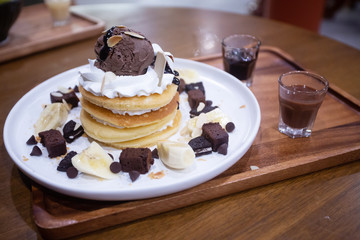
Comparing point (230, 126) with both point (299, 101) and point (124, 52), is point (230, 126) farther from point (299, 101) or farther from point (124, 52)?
point (124, 52)

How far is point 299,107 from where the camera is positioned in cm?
186

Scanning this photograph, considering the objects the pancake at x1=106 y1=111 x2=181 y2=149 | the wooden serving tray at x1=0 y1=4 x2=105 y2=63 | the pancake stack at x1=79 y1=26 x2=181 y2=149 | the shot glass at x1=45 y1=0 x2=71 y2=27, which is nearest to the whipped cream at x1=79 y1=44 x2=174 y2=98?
the pancake stack at x1=79 y1=26 x2=181 y2=149

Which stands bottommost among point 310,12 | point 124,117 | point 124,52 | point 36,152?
point 310,12

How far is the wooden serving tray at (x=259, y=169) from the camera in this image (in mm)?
1400

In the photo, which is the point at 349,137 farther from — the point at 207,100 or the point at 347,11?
the point at 347,11

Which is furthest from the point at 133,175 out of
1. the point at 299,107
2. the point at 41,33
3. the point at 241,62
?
the point at 41,33

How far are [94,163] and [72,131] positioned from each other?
1.22 ft

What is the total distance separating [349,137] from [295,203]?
62cm

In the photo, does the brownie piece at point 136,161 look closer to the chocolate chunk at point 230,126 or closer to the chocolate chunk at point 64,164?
the chocolate chunk at point 64,164

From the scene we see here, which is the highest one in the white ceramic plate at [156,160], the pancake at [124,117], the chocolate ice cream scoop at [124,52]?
the chocolate ice cream scoop at [124,52]

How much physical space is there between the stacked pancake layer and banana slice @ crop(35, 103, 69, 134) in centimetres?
18

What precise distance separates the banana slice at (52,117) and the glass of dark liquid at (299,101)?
130 cm

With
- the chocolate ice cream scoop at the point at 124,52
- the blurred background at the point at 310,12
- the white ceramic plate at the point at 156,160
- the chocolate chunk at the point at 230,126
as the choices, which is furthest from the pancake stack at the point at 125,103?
the blurred background at the point at 310,12

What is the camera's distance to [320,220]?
4.70 ft
